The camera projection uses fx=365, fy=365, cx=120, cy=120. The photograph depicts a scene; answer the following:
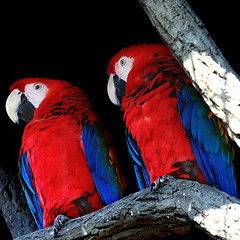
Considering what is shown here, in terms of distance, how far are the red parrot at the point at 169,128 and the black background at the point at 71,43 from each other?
1.55 feet

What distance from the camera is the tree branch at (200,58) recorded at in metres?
1.36

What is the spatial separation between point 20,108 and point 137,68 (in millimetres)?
774

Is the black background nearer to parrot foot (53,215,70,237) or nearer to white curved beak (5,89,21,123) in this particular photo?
white curved beak (5,89,21,123)

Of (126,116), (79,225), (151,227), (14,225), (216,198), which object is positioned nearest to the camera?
(216,198)

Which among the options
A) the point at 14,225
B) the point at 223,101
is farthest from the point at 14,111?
the point at 223,101

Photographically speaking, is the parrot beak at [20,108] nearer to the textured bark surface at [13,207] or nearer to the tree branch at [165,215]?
the textured bark surface at [13,207]

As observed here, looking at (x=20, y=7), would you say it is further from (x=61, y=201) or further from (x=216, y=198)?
(x=216, y=198)

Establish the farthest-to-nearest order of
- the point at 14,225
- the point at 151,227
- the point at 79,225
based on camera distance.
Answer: the point at 14,225 → the point at 79,225 → the point at 151,227

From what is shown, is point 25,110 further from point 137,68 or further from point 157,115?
point 157,115

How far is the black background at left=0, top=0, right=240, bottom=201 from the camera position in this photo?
238cm

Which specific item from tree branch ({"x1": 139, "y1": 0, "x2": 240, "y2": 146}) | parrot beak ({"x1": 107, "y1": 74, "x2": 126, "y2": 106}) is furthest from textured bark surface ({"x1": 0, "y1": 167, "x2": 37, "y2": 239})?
tree branch ({"x1": 139, "y1": 0, "x2": 240, "y2": 146})

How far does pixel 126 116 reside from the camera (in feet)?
6.27

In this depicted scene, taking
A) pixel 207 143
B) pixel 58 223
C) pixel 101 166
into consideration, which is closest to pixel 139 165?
pixel 101 166

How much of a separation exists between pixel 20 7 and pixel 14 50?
318 millimetres
